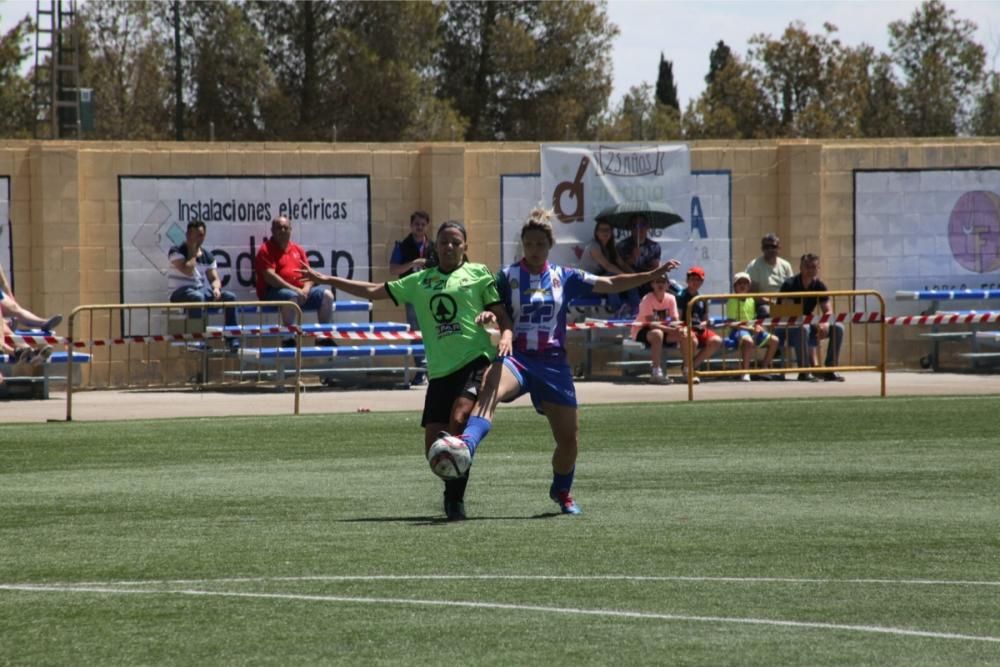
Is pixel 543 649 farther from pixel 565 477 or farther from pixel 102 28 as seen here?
pixel 102 28

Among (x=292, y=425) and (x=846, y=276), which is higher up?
(x=846, y=276)

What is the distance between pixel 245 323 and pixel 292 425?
5836mm

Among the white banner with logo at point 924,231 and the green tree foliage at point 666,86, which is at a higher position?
the green tree foliage at point 666,86

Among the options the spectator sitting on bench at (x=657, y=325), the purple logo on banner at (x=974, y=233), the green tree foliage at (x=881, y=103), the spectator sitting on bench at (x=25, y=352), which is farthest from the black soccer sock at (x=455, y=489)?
the green tree foliage at (x=881, y=103)

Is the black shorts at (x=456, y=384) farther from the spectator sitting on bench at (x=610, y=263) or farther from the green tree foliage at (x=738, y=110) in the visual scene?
the green tree foliage at (x=738, y=110)

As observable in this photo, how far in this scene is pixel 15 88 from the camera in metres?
50.5

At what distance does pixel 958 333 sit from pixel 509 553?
16.8m

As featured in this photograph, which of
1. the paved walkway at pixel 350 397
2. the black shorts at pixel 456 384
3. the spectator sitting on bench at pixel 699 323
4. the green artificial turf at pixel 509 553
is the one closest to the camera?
the green artificial turf at pixel 509 553

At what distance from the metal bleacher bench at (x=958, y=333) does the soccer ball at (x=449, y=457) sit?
15.5 m

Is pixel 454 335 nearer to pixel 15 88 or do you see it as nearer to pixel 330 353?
pixel 330 353

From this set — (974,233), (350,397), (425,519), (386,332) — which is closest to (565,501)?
(425,519)

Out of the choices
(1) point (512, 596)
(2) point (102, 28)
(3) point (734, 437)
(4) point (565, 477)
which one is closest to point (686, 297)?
(3) point (734, 437)

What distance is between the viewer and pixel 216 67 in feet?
174

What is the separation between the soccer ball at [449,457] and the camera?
9.41 m
